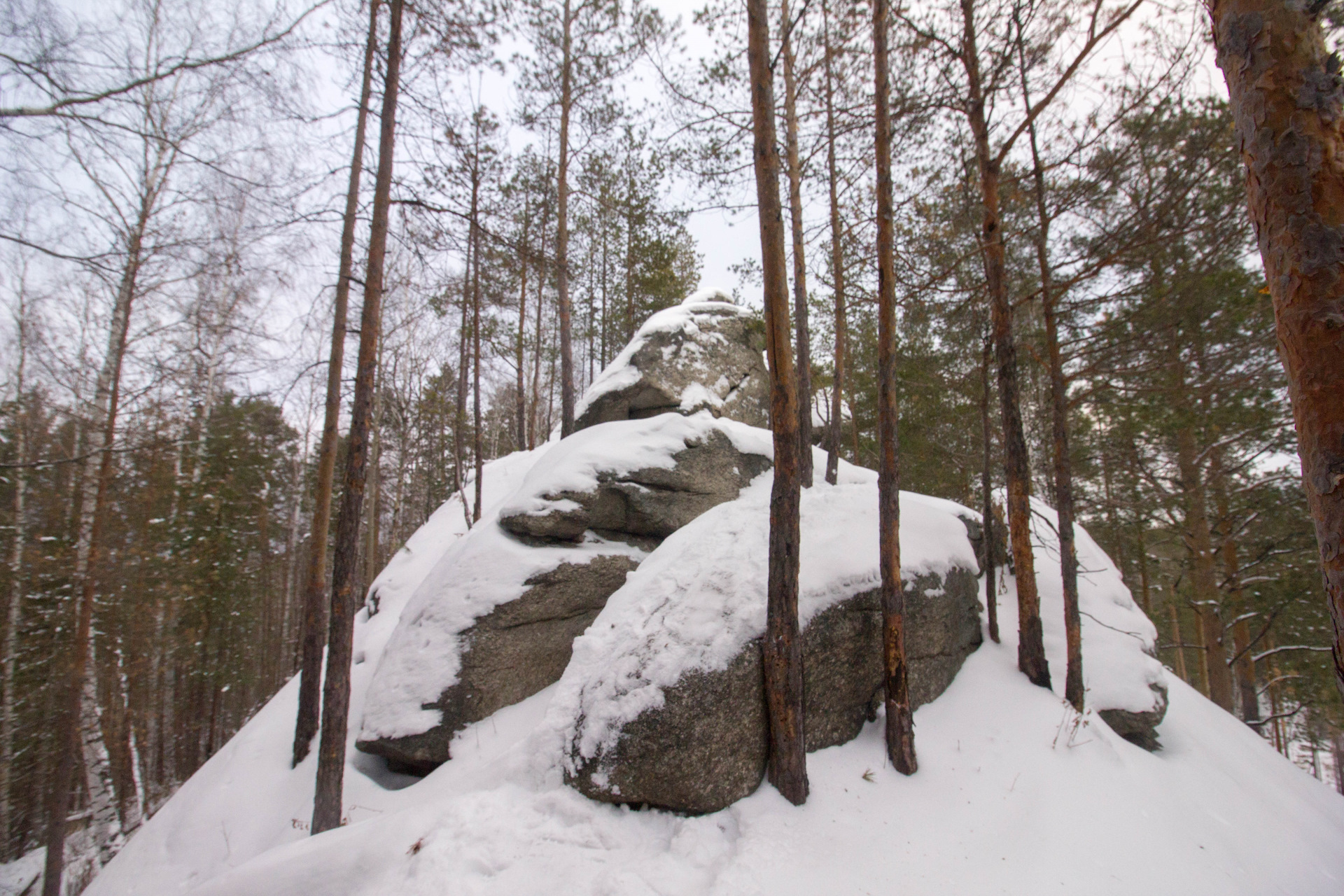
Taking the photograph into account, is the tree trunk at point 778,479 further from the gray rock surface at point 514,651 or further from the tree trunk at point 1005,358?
the gray rock surface at point 514,651

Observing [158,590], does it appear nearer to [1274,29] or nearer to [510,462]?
[510,462]

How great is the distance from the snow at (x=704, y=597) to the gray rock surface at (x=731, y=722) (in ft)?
0.37

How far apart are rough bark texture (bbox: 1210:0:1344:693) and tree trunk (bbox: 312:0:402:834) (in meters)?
6.08

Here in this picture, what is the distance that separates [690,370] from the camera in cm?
1106

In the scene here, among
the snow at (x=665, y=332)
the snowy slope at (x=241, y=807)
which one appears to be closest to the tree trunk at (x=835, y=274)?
the snow at (x=665, y=332)

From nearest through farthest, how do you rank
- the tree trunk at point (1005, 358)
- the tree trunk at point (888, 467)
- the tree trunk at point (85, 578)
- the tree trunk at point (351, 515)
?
the tree trunk at point (888, 467)
the tree trunk at point (351, 515)
the tree trunk at point (1005, 358)
the tree trunk at point (85, 578)

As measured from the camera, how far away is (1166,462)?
9219 mm

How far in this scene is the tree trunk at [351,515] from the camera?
518 centimetres

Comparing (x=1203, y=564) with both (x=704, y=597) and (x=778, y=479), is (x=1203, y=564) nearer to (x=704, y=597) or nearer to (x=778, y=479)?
(x=778, y=479)

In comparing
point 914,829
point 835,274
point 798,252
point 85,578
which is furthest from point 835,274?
point 85,578

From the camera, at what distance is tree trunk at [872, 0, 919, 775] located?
431 centimetres

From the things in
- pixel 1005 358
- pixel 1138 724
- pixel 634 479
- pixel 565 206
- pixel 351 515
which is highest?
pixel 565 206

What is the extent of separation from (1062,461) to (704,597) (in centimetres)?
434

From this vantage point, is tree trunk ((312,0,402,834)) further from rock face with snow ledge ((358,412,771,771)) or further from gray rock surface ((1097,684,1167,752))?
gray rock surface ((1097,684,1167,752))
